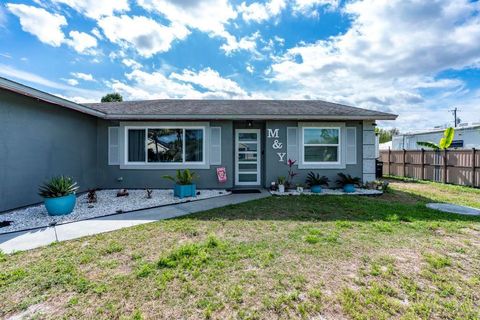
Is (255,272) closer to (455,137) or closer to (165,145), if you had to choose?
(165,145)

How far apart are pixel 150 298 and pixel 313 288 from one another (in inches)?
68.4

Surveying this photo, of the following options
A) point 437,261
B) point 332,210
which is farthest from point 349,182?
point 437,261

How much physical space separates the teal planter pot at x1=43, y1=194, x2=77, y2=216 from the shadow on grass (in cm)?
297

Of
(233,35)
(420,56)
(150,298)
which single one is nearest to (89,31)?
(233,35)

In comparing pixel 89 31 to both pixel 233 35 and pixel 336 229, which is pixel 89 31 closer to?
pixel 233 35

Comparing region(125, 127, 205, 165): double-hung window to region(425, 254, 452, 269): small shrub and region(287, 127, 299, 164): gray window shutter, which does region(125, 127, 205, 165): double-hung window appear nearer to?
region(287, 127, 299, 164): gray window shutter

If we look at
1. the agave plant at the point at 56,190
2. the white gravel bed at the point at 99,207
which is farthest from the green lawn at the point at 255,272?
the agave plant at the point at 56,190

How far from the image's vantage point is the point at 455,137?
15.8 metres

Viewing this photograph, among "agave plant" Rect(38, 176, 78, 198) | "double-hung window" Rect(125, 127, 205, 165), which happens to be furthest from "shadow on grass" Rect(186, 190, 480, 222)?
"double-hung window" Rect(125, 127, 205, 165)

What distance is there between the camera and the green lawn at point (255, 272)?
2.11 m

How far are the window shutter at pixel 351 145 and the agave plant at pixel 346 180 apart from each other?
0.63 metres

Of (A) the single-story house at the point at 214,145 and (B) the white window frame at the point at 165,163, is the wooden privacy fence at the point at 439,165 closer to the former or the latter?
(A) the single-story house at the point at 214,145

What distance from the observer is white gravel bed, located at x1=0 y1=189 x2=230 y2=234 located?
15.5 ft

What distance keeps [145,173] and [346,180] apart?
7416 mm
